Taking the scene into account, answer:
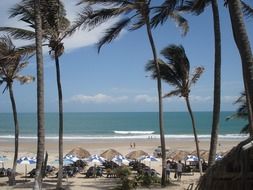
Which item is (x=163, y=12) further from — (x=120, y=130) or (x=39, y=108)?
(x=120, y=130)

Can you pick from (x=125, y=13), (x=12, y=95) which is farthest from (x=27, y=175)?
(x=125, y=13)

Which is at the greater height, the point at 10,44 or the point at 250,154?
the point at 10,44

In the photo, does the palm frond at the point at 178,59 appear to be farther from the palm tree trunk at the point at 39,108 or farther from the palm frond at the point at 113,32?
the palm tree trunk at the point at 39,108

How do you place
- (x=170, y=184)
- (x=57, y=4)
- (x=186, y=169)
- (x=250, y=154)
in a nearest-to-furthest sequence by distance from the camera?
(x=250, y=154) < (x=57, y=4) < (x=170, y=184) < (x=186, y=169)

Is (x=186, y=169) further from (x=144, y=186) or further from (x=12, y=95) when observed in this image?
(x=12, y=95)

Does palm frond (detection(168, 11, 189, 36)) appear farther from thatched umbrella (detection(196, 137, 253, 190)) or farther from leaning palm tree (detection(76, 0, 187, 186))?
thatched umbrella (detection(196, 137, 253, 190))

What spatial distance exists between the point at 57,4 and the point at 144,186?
841cm

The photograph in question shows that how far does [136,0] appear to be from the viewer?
805 inches

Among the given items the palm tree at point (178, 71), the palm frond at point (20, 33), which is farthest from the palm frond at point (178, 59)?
the palm frond at point (20, 33)

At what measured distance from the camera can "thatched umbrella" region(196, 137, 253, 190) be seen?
5.84 meters

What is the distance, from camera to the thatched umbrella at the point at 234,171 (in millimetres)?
5840

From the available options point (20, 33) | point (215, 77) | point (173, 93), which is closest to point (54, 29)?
point (20, 33)

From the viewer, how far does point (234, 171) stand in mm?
6031

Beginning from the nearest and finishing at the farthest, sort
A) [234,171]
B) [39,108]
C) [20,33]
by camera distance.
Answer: [234,171], [39,108], [20,33]
